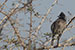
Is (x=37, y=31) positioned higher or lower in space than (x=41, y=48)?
higher

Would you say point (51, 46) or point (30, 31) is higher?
point (30, 31)

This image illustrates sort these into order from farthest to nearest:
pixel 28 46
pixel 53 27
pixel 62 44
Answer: pixel 53 27
pixel 62 44
pixel 28 46

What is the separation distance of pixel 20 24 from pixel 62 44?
135 centimetres

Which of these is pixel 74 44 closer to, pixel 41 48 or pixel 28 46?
pixel 41 48

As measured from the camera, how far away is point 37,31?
4625 millimetres

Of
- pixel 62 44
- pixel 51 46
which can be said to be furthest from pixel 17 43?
pixel 62 44

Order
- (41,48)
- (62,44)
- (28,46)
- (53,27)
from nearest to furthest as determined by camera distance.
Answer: (28,46) → (41,48) → (62,44) → (53,27)

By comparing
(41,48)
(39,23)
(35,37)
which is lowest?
(41,48)

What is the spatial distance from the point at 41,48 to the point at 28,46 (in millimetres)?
511

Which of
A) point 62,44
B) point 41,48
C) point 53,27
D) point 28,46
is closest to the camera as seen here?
point 28,46

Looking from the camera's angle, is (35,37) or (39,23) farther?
(39,23)

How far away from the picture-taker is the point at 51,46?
461 centimetres

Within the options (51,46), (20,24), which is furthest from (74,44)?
(20,24)

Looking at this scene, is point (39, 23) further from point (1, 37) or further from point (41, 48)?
point (1, 37)
